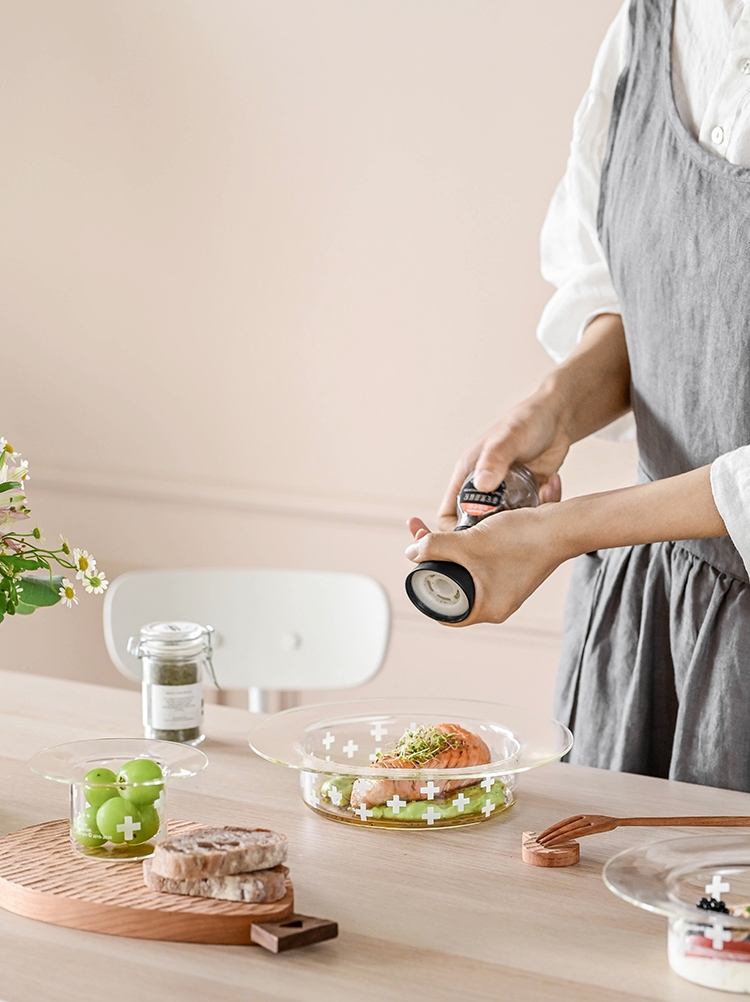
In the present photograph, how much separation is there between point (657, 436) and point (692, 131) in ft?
1.08

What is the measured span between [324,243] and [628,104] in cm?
117

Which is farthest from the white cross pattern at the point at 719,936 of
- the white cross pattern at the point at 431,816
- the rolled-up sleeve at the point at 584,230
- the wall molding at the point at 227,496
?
the wall molding at the point at 227,496

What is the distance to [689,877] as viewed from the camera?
80cm

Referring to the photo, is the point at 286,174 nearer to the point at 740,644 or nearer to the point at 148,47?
the point at 148,47

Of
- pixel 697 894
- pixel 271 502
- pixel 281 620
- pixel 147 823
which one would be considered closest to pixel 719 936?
pixel 697 894

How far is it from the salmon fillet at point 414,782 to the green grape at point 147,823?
17 cm

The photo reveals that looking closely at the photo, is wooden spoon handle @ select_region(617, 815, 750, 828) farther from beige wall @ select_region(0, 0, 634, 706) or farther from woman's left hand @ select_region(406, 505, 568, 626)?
beige wall @ select_region(0, 0, 634, 706)

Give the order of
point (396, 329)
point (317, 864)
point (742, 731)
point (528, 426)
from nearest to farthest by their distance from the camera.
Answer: point (317, 864) < point (742, 731) < point (528, 426) < point (396, 329)

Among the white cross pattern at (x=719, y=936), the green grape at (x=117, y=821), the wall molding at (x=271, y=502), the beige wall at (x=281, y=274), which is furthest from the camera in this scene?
the wall molding at (x=271, y=502)

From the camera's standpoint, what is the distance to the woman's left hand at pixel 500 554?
1.05 metres

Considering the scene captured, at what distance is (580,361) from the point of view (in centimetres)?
140

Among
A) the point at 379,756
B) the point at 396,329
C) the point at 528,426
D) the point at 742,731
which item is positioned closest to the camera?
the point at 379,756

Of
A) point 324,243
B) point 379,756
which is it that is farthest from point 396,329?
point 379,756

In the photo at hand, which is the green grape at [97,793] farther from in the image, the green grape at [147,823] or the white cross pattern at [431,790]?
the white cross pattern at [431,790]
